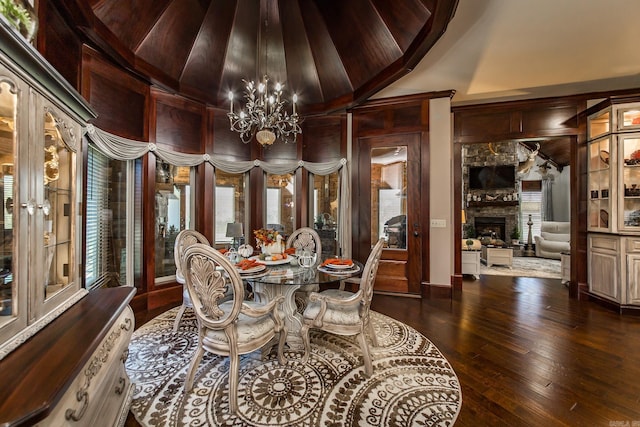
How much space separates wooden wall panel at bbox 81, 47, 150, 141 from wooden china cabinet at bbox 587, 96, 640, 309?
6.18m

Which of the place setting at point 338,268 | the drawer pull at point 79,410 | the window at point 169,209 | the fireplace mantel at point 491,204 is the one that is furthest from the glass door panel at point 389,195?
the fireplace mantel at point 491,204

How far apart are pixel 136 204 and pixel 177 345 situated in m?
1.99

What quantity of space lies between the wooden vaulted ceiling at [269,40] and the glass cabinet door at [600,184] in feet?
10.0

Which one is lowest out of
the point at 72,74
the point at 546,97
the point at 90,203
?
the point at 90,203

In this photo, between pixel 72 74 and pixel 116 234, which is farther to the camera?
pixel 116 234

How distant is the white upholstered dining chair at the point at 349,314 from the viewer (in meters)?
2.10

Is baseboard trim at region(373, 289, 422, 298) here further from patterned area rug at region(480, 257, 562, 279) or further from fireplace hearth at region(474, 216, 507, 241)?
fireplace hearth at region(474, 216, 507, 241)

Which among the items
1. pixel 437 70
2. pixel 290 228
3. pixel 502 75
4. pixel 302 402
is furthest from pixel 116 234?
pixel 502 75

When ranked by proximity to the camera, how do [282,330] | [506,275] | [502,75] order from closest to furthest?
[282,330], [502,75], [506,275]

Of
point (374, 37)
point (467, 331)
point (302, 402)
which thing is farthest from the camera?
point (374, 37)

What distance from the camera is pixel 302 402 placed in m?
1.78

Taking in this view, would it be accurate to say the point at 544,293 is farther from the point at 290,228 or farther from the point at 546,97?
the point at 290,228

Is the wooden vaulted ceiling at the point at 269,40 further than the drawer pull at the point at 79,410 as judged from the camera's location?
Yes

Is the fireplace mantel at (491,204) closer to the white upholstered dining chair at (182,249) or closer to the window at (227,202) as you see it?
the window at (227,202)
